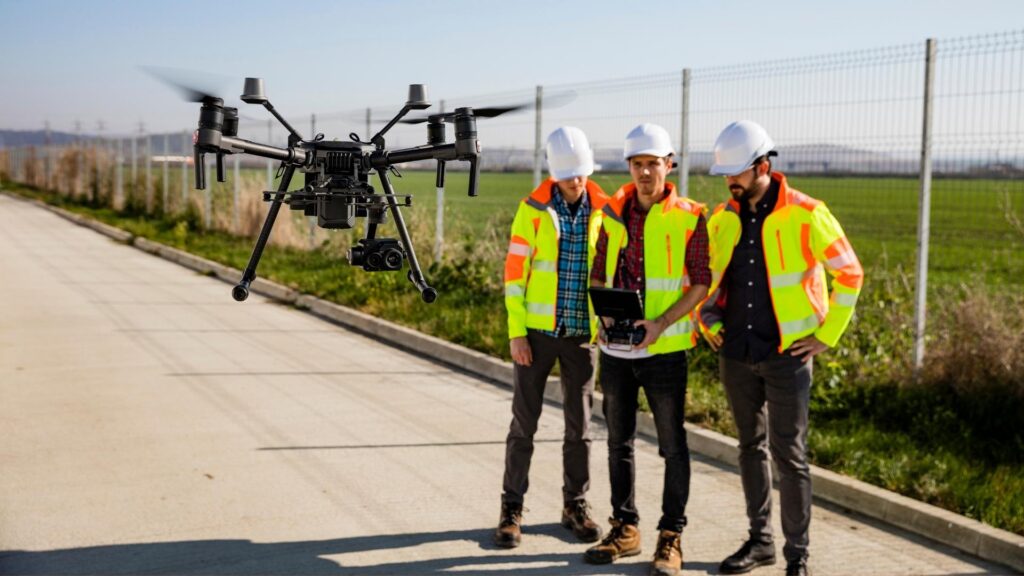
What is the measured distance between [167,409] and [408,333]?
378cm

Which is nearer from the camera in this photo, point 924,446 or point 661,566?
point 661,566

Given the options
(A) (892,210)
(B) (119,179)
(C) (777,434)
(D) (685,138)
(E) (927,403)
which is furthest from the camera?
(A) (892,210)

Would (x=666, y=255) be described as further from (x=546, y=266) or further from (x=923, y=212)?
(x=923, y=212)

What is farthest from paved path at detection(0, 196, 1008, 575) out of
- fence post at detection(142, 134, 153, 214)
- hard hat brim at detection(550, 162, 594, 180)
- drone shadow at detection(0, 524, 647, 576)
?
fence post at detection(142, 134, 153, 214)

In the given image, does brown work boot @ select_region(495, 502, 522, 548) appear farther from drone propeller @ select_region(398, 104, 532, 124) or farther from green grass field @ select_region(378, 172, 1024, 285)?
drone propeller @ select_region(398, 104, 532, 124)

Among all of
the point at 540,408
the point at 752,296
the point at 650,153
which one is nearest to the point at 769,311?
the point at 752,296

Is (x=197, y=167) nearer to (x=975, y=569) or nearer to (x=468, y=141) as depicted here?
(x=468, y=141)

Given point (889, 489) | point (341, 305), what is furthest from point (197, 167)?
point (341, 305)

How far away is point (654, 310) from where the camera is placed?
5574 millimetres

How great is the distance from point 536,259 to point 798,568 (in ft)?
6.30

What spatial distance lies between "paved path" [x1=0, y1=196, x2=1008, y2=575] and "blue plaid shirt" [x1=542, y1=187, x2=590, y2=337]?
1152mm

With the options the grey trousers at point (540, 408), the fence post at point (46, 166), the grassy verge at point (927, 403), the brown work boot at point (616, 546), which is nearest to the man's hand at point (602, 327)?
the grey trousers at point (540, 408)

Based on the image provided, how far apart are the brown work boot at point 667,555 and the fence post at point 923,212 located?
12.1ft

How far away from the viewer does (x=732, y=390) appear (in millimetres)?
5762
